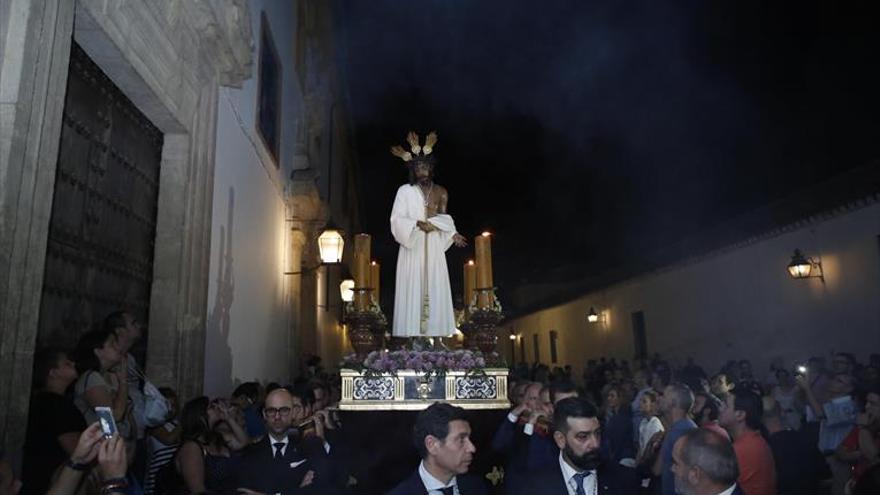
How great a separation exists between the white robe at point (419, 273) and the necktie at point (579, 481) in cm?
268

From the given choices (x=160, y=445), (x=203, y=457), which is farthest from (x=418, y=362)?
(x=160, y=445)

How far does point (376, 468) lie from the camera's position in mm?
4664

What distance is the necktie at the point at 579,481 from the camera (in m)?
3.01

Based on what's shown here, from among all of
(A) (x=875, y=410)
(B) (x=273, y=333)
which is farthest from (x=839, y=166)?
(B) (x=273, y=333)

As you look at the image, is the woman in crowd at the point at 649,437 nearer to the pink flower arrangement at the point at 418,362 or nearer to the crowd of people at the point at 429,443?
the crowd of people at the point at 429,443

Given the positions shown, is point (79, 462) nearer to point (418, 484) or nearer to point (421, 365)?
point (418, 484)

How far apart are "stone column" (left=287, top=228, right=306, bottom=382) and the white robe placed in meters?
5.98

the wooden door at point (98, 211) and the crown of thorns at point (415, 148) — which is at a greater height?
the crown of thorns at point (415, 148)

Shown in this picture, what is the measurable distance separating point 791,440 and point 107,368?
5.00 metres

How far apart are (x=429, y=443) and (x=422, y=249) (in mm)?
3136

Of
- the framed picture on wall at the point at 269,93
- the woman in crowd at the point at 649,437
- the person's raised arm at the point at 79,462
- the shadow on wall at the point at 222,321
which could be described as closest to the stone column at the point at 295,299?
the framed picture on wall at the point at 269,93

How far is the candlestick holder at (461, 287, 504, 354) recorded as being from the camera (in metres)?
5.36

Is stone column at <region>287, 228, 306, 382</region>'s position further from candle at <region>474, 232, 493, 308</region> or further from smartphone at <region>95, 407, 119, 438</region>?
smartphone at <region>95, 407, 119, 438</region>

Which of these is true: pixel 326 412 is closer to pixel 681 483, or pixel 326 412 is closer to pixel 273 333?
pixel 681 483
